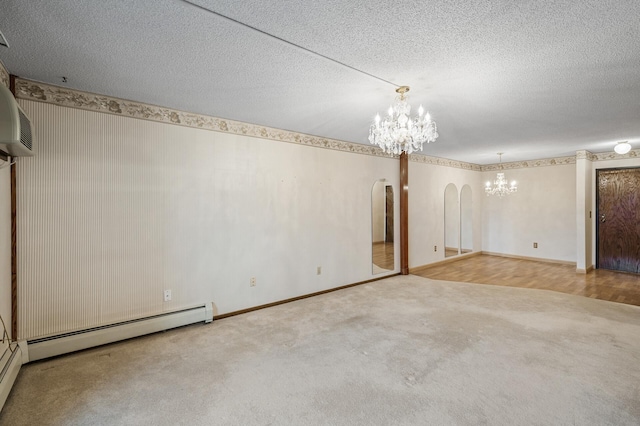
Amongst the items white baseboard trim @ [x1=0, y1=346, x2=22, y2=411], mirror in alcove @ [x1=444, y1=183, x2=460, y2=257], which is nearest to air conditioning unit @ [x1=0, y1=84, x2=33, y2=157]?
white baseboard trim @ [x1=0, y1=346, x2=22, y2=411]

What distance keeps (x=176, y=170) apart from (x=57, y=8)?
5.84 ft

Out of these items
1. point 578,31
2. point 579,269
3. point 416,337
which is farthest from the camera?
point 579,269

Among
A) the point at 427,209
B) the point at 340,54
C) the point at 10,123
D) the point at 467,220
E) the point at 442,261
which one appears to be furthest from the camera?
the point at 467,220

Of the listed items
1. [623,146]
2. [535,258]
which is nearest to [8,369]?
[623,146]

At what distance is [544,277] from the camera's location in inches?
213

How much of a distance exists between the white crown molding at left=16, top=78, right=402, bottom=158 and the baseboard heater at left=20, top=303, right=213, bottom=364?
203cm

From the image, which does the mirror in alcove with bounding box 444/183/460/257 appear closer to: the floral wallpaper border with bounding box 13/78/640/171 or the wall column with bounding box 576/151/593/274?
the wall column with bounding box 576/151/593/274

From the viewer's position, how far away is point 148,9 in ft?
5.32

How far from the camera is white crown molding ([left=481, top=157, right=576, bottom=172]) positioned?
6.54 meters

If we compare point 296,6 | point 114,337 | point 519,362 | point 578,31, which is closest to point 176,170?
point 114,337

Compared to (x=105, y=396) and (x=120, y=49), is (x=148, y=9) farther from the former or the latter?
(x=105, y=396)

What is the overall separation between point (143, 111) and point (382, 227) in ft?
13.5

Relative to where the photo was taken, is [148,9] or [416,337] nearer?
[148,9]

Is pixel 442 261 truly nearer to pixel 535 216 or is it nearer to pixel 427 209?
pixel 427 209
